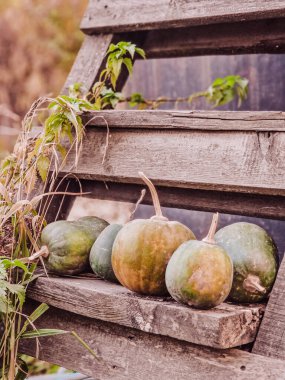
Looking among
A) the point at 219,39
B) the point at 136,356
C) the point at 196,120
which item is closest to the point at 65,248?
the point at 136,356

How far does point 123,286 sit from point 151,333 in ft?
0.68

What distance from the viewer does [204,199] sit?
2195 millimetres

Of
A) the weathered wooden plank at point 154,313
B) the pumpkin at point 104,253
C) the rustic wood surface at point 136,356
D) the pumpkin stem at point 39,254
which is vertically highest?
the pumpkin at point 104,253

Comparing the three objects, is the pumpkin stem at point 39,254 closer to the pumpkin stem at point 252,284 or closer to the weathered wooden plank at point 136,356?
the weathered wooden plank at point 136,356

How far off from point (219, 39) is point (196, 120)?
643 mm

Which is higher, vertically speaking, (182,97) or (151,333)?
(182,97)

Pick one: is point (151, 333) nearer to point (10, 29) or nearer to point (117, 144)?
point (117, 144)

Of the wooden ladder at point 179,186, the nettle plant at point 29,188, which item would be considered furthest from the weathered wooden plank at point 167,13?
the nettle plant at point 29,188

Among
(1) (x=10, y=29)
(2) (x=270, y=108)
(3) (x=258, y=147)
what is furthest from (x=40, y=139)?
(1) (x=10, y=29)

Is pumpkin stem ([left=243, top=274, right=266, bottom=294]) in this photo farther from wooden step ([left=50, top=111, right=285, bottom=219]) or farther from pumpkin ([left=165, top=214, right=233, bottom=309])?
wooden step ([left=50, top=111, right=285, bottom=219])

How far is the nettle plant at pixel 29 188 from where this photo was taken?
1.98 metres

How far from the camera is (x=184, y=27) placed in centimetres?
257

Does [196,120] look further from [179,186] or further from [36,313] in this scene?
[36,313]

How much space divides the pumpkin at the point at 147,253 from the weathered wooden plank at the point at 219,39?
0.95m
